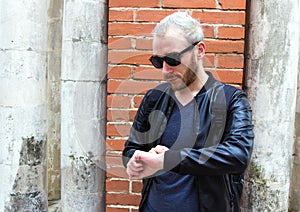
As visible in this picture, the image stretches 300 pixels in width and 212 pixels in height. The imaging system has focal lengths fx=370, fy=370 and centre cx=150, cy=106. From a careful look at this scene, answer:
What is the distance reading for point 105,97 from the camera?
2646 mm

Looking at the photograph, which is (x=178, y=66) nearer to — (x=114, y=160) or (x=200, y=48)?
(x=200, y=48)

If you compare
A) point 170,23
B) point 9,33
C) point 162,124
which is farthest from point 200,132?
point 9,33

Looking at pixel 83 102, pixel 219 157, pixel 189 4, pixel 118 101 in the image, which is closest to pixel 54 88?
pixel 83 102

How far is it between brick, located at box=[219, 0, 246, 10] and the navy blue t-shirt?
886mm

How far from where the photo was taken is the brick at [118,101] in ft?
8.21

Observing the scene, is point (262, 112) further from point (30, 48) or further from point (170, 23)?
point (30, 48)

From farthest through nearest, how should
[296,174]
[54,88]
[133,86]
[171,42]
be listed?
[54,88] < [296,174] < [133,86] < [171,42]

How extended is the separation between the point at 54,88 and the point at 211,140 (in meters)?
1.96

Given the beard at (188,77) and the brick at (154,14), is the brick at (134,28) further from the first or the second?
the beard at (188,77)

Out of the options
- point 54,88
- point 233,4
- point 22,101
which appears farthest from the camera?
point 54,88

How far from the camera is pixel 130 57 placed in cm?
248

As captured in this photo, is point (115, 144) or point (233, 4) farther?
point (115, 144)

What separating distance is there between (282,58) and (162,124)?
1.03 m

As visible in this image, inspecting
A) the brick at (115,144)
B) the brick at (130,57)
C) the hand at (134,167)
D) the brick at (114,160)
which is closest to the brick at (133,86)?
the brick at (130,57)
